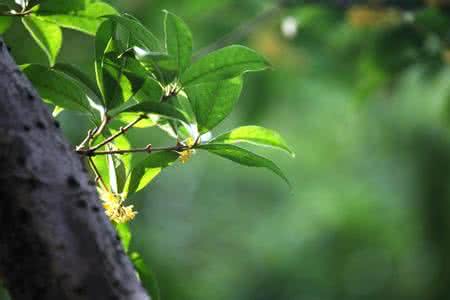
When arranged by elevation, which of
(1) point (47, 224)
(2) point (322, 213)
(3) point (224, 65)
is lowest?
(1) point (47, 224)

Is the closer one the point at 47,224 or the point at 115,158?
the point at 47,224

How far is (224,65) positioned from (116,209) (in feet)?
0.56

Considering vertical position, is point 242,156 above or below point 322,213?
below

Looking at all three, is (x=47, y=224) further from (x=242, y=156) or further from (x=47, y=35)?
(x=47, y=35)

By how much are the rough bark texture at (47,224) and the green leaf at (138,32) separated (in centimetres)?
13

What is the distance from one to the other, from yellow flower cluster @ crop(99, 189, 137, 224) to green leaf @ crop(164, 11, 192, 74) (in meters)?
0.14

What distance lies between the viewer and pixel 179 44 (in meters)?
0.65

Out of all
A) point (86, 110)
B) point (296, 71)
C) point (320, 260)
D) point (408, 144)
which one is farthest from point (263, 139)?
point (408, 144)

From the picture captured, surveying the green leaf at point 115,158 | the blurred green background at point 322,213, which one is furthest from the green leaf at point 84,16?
the blurred green background at point 322,213

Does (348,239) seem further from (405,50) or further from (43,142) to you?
(43,142)

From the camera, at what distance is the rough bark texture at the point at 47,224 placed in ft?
1.54

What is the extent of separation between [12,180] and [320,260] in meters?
4.55

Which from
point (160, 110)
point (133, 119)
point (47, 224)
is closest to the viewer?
point (47, 224)

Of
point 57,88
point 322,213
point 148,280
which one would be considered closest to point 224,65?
point 57,88
